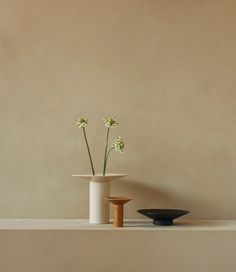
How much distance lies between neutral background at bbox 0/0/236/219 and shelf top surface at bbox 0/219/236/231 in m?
0.08

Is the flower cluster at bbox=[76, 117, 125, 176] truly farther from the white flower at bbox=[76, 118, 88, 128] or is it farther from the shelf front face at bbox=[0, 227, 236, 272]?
the shelf front face at bbox=[0, 227, 236, 272]

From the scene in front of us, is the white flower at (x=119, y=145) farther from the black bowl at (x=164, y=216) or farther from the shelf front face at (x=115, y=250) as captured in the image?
the shelf front face at (x=115, y=250)

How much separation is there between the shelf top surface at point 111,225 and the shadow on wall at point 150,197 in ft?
0.24

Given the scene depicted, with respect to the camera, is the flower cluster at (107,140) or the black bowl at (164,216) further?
the flower cluster at (107,140)

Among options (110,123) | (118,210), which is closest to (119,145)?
(110,123)

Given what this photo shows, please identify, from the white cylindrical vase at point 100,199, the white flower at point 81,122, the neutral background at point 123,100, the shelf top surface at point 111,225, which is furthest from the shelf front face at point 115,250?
the white flower at point 81,122

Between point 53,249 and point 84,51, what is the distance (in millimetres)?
1053

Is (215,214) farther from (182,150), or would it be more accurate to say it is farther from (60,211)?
(60,211)

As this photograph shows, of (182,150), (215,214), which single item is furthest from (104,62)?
(215,214)

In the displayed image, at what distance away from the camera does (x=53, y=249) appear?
1.99 m

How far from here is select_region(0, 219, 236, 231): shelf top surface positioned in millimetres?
2025

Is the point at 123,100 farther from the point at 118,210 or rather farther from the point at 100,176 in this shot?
the point at 118,210

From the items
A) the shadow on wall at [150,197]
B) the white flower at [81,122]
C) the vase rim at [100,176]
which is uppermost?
the white flower at [81,122]

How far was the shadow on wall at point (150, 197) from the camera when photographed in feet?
7.77
